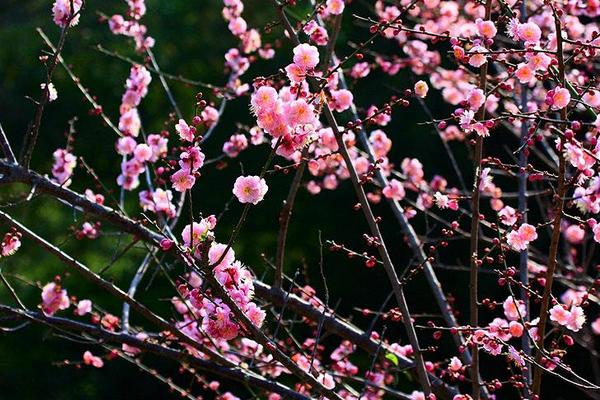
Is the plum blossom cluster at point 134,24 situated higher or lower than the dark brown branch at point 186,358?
higher

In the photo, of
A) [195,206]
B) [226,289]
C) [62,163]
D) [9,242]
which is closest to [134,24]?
[62,163]

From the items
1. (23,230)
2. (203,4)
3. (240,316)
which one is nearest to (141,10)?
(23,230)

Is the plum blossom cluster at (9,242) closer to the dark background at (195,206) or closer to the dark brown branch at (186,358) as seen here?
the dark brown branch at (186,358)

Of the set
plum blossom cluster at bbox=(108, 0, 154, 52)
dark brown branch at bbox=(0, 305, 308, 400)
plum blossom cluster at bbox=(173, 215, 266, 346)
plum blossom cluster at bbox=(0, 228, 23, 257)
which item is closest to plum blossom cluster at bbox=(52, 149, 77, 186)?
plum blossom cluster at bbox=(108, 0, 154, 52)

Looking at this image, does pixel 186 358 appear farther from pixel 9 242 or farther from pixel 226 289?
pixel 9 242

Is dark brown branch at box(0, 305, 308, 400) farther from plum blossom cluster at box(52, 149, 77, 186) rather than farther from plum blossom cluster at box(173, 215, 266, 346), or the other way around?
plum blossom cluster at box(52, 149, 77, 186)

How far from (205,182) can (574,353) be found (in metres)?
2.93

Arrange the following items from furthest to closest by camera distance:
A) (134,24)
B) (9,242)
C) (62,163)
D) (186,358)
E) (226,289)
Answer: (134,24) < (62,163) < (9,242) < (186,358) < (226,289)

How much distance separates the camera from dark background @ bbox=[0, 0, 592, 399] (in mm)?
5656

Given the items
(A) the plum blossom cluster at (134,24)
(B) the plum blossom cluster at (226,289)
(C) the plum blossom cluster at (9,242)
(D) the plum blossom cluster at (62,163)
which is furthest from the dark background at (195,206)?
(B) the plum blossom cluster at (226,289)

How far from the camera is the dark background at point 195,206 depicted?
5656 millimetres

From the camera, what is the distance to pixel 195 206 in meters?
6.10

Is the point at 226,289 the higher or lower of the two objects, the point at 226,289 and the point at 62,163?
the higher

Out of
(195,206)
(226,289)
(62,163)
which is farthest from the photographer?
(195,206)
